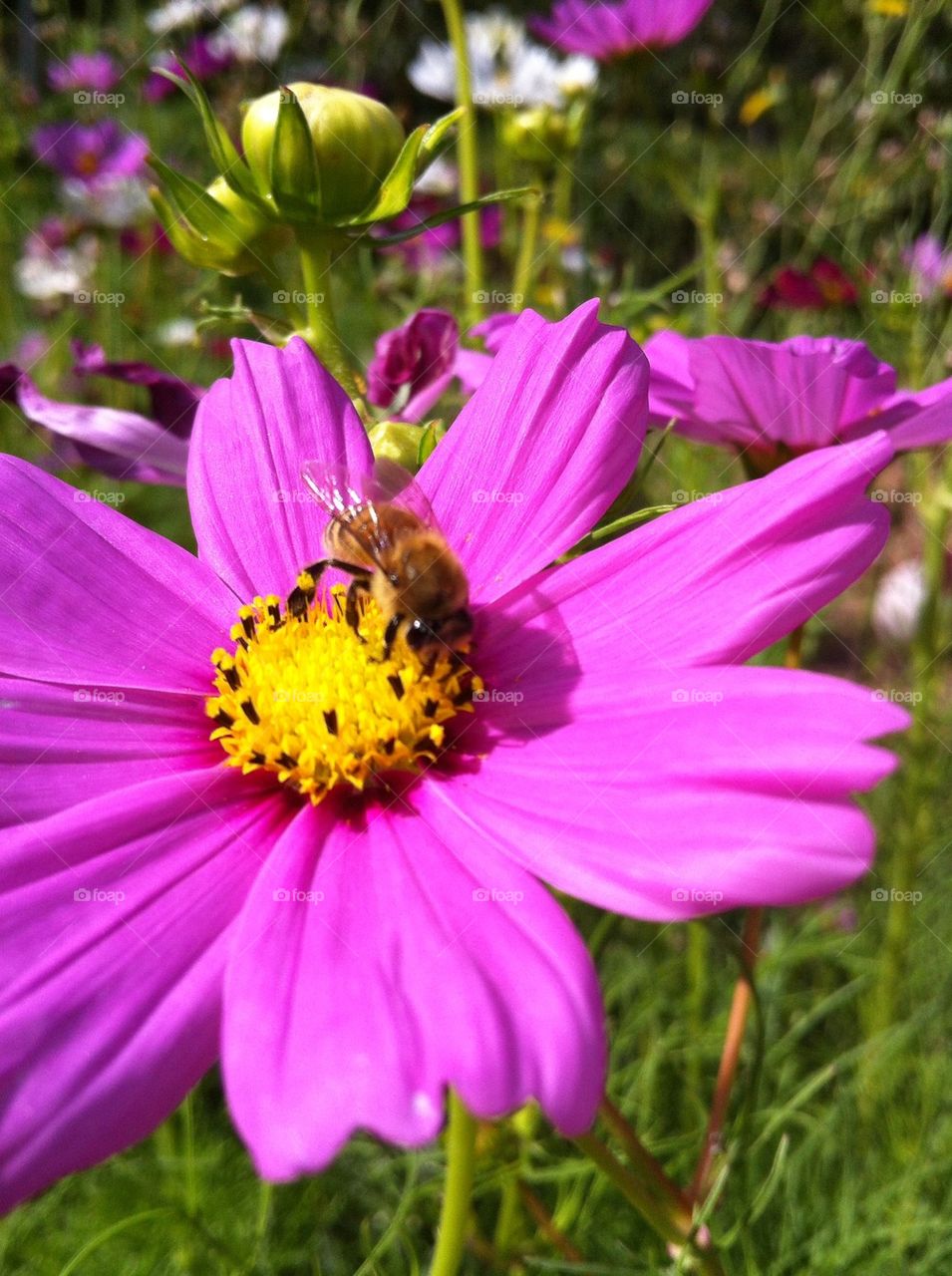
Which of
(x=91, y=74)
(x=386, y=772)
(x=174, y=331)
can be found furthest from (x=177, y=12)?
(x=386, y=772)

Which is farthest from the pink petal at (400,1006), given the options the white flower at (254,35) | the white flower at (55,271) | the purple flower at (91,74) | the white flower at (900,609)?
the purple flower at (91,74)

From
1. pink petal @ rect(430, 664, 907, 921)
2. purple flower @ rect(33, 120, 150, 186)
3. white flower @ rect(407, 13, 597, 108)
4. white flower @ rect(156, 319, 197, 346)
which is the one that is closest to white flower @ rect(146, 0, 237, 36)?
purple flower @ rect(33, 120, 150, 186)

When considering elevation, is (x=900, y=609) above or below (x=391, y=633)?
below

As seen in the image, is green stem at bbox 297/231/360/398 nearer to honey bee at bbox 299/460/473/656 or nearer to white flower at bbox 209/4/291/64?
honey bee at bbox 299/460/473/656

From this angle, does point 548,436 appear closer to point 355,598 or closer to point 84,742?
point 355,598

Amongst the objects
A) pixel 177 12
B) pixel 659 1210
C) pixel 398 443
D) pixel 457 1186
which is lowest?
pixel 659 1210

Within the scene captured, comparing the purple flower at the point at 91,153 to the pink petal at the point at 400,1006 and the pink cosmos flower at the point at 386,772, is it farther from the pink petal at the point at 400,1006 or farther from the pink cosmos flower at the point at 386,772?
the pink petal at the point at 400,1006

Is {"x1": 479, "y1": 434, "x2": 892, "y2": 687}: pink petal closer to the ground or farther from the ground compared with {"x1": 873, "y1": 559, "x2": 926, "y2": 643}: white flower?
farther from the ground

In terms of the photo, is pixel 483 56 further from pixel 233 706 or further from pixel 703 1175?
pixel 703 1175
